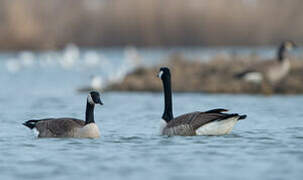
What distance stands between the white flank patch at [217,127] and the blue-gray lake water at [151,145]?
0.47 feet

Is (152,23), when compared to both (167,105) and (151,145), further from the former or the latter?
(151,145)

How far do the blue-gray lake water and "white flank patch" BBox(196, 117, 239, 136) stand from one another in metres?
0.14

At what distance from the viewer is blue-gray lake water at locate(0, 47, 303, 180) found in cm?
890

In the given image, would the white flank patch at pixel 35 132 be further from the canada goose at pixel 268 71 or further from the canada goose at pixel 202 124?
the canada goose at pixel 268 71

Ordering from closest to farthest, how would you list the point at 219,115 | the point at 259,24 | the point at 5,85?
the point at 219,115, the point at 5,85, the point at 259,24

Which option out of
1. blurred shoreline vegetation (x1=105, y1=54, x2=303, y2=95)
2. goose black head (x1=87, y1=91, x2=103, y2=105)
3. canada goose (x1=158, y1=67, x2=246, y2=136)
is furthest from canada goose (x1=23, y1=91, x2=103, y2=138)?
blurred shoreline vegetation (x1=105, y1=54, x2=303, y2=95)

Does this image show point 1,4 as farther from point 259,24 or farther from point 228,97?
point 228,97

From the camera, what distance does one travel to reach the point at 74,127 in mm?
12125

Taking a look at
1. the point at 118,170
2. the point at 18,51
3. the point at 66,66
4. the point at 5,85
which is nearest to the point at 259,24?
the point at 66,66

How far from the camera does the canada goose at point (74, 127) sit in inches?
473

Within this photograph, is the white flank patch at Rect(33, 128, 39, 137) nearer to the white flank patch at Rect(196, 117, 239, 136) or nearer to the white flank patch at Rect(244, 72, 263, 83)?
the white flank patch at Rect(196, 117, 239, 136)

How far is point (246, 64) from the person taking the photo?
75.2 ft

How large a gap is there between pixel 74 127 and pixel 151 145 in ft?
4.89

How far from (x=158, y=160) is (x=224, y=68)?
13033 millimetres
